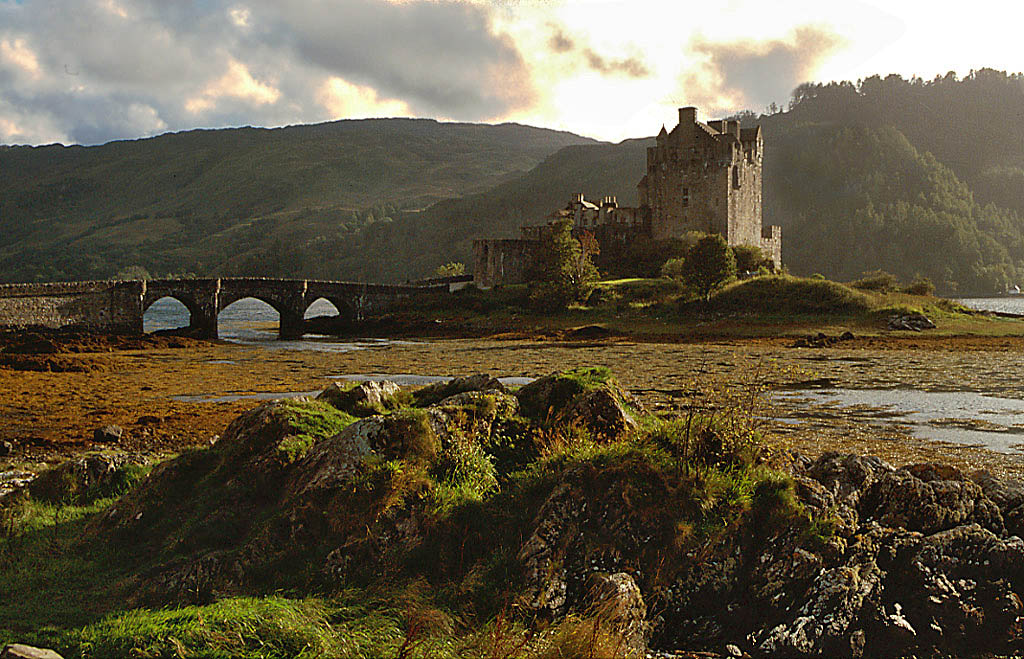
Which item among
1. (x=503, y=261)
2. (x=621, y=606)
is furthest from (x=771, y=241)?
(x=621, y=606)

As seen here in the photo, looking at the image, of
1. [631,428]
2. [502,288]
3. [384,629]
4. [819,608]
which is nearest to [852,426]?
[631,428]

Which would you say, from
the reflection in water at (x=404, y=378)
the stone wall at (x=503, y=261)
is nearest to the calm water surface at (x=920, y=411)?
the reflection in water at (x=404, y=378)

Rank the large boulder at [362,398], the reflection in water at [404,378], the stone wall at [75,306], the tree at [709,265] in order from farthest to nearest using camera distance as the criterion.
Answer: the tree at [709,265] < the stone wall at [75,306] < the reflection in water at [404,378] < the large boulder at [362,398]

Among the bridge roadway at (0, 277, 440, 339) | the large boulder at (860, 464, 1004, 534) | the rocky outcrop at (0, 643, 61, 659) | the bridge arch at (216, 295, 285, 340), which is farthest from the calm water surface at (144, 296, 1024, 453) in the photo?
the bridge arch at (216, 295, 285, 340)

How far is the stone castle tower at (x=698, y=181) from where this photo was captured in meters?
82.8

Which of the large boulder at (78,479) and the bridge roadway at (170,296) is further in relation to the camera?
the bridge roadway at (170,296)

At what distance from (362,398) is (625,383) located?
18.7 meters

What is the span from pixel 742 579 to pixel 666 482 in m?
1.11

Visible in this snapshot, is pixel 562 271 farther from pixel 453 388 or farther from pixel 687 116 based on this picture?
pixel 453 388

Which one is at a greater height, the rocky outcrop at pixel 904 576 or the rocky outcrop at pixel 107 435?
the rocky outcrop at pixel 904 576

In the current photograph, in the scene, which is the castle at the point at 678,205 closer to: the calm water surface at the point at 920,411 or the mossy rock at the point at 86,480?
the calm water surface at the point at 920,411

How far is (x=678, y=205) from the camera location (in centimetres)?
8425

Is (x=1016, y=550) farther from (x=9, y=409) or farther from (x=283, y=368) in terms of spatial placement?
(x=283, y=368)

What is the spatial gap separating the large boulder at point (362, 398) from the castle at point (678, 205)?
232 feet
